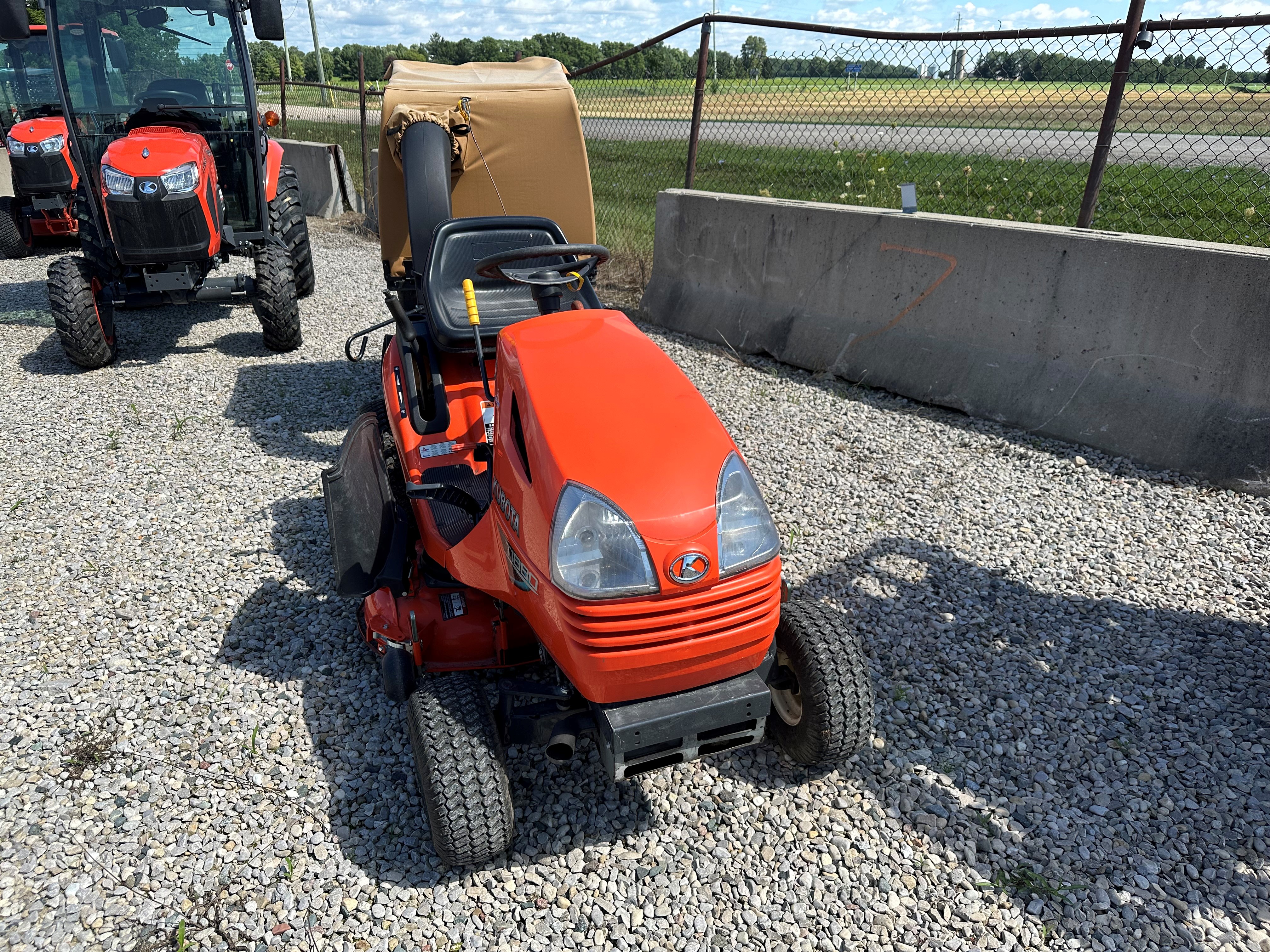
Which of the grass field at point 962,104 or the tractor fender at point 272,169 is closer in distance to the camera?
the grass field at point 962,104

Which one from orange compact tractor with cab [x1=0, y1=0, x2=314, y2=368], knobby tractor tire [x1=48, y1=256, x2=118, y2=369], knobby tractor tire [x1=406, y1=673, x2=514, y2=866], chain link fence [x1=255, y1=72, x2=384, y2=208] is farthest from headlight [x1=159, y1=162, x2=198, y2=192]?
chain link fence [x1=255, y1=72, x2=384, y2=208]

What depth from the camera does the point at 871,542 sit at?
392 cm

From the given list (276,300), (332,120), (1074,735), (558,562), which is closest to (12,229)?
(276,300)

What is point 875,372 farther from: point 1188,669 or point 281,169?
point 281,169

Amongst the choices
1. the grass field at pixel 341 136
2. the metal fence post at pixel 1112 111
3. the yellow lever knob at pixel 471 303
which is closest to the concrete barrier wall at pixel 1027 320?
the metal fence post at pixel 1112 111

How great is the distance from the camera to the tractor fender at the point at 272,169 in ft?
23.8

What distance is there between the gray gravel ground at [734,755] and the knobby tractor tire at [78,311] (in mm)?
1566

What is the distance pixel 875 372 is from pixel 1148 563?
2.21 meters

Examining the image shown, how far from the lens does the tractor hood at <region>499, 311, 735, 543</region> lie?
2049 mm

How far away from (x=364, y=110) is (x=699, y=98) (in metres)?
6.24

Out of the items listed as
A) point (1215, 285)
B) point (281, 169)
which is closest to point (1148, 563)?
point (1215, 285)

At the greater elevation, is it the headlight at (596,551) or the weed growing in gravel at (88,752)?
the headlight at (596,551)

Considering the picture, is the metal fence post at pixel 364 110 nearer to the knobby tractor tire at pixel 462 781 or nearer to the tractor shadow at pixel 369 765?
the tractor shadow at pixel 369 765

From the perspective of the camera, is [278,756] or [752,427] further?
[752,427]
